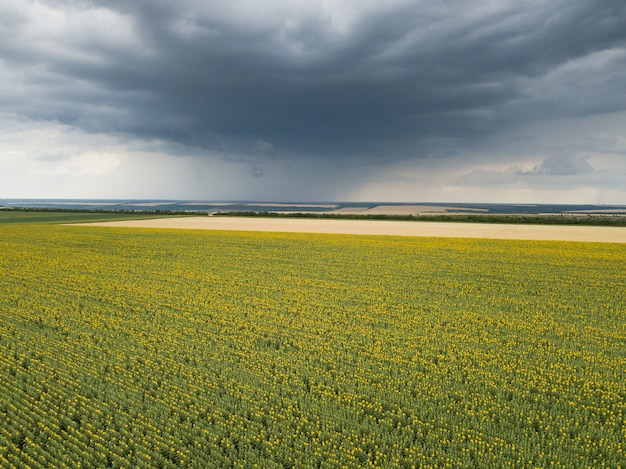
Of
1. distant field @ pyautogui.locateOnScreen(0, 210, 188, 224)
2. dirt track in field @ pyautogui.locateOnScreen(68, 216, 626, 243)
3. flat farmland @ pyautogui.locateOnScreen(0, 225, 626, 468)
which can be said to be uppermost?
distant field @ pyautogui.locateOnScreen(0, 210, 188, 224)

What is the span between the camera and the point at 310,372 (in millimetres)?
10312

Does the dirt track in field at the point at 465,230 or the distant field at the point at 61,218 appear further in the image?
the distant field at the point at 61,218

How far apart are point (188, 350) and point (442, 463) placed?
304 inches

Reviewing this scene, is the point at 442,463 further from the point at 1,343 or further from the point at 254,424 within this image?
the point at 1,343

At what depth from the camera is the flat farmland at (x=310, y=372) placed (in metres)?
7.31

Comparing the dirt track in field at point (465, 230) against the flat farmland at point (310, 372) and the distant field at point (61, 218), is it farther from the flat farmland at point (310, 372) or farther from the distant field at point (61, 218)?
the flat farmland at point (310, 372)

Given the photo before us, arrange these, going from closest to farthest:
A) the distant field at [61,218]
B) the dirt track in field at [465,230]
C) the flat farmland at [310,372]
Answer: the flat farmland at [310,372], the dirt track in field at [465,230], the distant field at [61,218]

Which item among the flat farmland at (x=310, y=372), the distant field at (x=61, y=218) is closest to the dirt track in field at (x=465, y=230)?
the distant field at (x=61, y=218)

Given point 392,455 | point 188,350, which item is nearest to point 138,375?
point 188,350

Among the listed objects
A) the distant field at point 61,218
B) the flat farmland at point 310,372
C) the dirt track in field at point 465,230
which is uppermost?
the distant field at point 61,218

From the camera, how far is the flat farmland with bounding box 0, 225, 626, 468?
24.0ft

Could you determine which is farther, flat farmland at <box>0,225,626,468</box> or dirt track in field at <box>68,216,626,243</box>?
dirt track in field at <box>68,216,626,243</box>

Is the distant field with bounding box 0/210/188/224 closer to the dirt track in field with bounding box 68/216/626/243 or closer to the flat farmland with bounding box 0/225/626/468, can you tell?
the dirt track in field with bounding box 68/216/626/243


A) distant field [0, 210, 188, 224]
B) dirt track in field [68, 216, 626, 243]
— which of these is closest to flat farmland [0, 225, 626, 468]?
dirt track in field [68, 216, 626, 243]
